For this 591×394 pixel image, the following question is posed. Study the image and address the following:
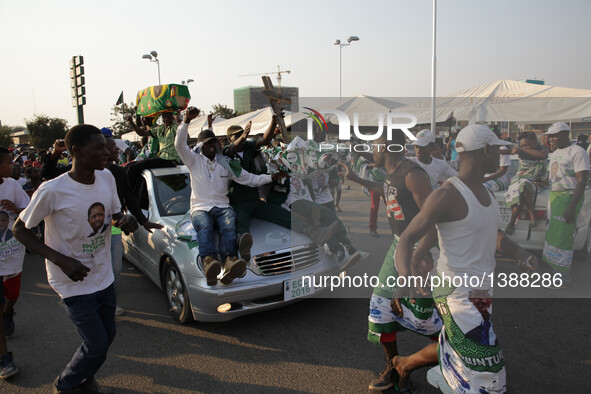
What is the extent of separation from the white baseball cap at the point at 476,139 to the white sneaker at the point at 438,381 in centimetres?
148

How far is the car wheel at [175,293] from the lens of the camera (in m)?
4.09

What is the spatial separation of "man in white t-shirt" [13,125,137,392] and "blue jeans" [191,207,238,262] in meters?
1.08

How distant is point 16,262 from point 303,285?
2.58m

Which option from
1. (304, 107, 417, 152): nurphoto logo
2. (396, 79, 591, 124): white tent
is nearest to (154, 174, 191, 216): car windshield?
(304, 107, 417, 152): nurphoto logo

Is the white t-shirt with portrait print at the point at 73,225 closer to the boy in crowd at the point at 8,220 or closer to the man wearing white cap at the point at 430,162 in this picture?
the boy in crowd at the point at 8,220

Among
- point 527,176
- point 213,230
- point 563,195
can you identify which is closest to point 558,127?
point 527,176

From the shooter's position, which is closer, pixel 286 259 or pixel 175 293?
pixel 286 259

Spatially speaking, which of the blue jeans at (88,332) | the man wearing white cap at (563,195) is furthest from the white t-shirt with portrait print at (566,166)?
the blue jeans at (88,332)

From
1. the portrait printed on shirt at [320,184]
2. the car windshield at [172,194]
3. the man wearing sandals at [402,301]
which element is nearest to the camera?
the man wearing sandals at [402,301]

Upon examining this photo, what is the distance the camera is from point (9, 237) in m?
3.62

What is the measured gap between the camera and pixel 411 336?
3.97m

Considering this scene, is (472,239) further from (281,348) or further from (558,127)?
(558,127)

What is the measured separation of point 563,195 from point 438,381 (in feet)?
11.1

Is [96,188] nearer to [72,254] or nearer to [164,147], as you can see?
[72,254]
